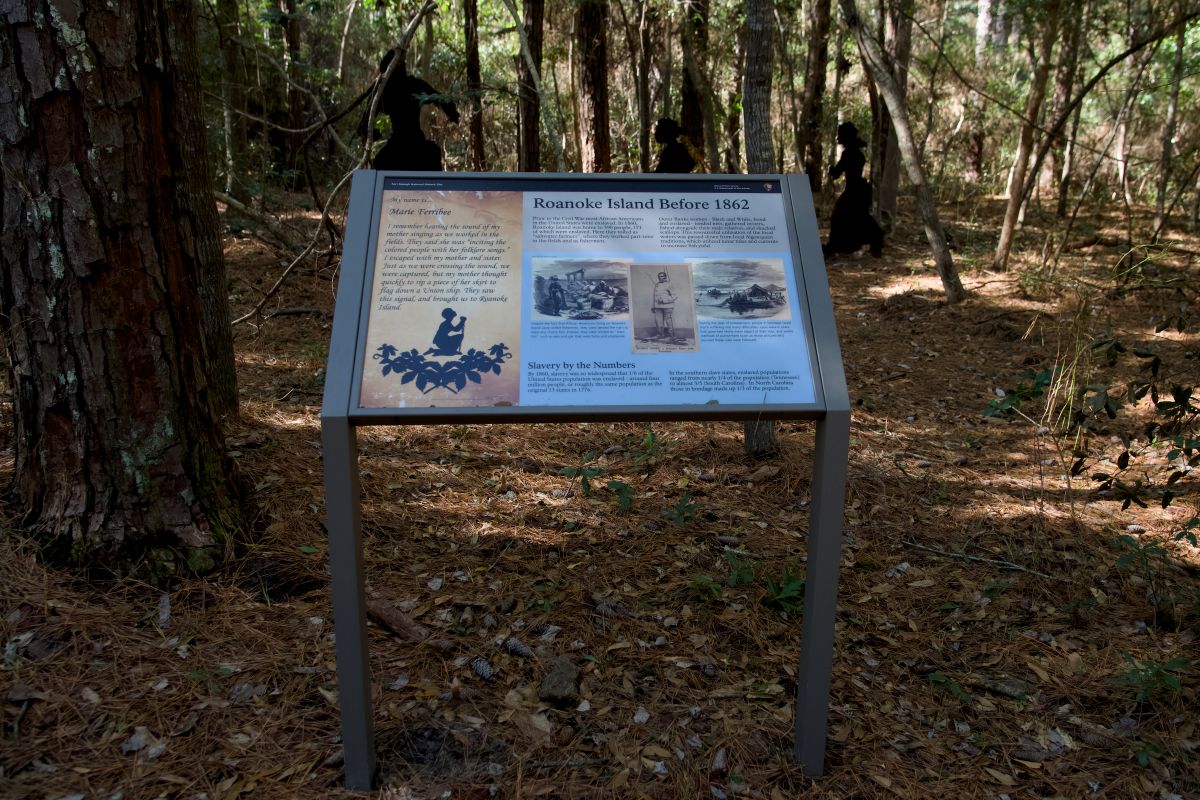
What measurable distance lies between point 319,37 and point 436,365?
16.8 meters

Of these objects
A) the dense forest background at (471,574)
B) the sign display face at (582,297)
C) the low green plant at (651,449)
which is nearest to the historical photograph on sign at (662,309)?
the sign display face at (582,297)

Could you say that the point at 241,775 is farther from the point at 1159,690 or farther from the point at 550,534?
the point at 1159,690

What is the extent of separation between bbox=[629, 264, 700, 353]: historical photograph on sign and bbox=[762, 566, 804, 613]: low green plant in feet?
4.59

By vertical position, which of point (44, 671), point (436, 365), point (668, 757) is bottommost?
point (668, 757)

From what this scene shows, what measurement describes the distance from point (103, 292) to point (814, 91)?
1063 centimetres

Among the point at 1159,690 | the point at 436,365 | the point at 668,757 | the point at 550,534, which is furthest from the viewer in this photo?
the point at 550,534

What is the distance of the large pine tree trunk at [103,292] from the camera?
246 cm

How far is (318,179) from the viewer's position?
15.1 metres

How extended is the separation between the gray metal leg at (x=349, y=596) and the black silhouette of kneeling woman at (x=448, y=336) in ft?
0.94

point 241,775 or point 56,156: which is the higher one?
point 56,156

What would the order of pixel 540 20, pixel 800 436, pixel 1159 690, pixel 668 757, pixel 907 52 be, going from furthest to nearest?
pixel 907 52 → pixel 540 20 → pixel 800 436 → pixel 1159 690 → pixel 668 757

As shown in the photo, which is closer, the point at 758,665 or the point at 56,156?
the point at 56,156

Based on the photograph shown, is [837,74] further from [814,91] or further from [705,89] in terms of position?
[705,89]

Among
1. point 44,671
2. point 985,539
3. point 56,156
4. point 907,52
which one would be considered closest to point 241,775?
point 44,671
